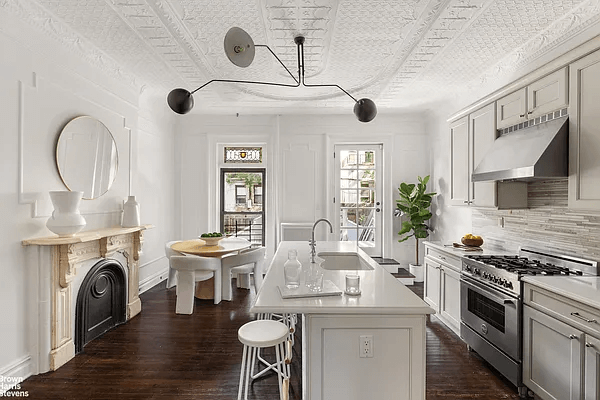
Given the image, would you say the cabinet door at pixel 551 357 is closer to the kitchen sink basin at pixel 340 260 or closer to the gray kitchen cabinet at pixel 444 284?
the gray kitchen cabinet at pixel 444 284

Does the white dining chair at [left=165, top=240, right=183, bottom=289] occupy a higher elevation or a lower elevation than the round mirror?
lower

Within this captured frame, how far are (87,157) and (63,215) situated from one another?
0.81 m

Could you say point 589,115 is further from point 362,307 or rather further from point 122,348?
point 122,348

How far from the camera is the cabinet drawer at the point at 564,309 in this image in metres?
1.86

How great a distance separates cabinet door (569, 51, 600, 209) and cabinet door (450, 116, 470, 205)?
1334 millimetres

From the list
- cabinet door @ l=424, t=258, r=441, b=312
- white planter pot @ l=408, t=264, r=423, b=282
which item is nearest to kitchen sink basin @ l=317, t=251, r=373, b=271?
cabinet door @ l=424, t=258, r=441, b=312

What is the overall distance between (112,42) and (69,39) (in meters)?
0.34

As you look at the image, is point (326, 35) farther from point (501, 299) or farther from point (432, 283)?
point (432, 283)

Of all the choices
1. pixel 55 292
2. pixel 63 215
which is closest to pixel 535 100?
pixel 63 215

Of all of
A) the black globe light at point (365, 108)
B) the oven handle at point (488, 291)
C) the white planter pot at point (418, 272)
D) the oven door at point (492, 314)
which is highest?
the black globe light at point (365, 108)

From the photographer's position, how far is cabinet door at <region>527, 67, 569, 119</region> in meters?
2.43

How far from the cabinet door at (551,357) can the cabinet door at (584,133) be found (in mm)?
778

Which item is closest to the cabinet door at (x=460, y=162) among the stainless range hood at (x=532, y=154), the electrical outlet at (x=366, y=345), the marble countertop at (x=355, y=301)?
the stainless range hood at (x=532, y=154)

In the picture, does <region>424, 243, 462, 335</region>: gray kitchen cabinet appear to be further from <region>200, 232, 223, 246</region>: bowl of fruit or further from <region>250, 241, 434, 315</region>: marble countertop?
<region>200, 232, 223, 246</region>: bowl of fruit
